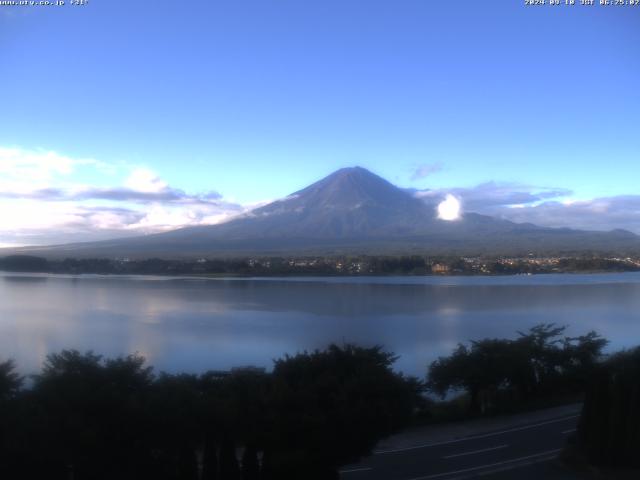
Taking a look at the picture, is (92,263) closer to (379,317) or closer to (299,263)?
(299,263)

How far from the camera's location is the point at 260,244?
50094 mm

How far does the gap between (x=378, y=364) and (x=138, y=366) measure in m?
2.28

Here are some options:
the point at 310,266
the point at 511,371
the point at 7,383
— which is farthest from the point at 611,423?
the point at 310,266

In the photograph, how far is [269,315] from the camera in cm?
1684

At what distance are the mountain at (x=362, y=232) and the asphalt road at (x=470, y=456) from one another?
3844 centimetres

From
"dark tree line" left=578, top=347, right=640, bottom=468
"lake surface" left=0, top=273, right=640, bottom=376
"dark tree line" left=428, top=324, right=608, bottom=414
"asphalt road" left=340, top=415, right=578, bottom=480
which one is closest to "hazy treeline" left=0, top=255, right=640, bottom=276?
"lake surface" left=0, top=273, right=640, bottom=376

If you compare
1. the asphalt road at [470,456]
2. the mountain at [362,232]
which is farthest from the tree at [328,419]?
the mountain at [362,232]

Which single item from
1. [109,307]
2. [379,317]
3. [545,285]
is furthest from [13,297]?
[545,285]

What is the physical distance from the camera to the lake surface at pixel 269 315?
11914 millimetres

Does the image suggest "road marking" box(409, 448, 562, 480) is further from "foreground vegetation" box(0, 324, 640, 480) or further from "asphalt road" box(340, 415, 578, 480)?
"foreground vegetation" box(0, 324, 640, 480)

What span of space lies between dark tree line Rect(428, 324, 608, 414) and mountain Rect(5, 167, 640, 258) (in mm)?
35100

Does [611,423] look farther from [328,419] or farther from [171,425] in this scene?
[171,425]

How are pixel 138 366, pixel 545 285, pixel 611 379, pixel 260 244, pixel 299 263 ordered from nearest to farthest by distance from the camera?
pixel 138 366 < pixel 611 379 < pixel 545 285 < pixel 299 263 < pixel 260 244

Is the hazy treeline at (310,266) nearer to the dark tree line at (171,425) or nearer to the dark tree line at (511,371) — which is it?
the dark tree line at (511,371)
